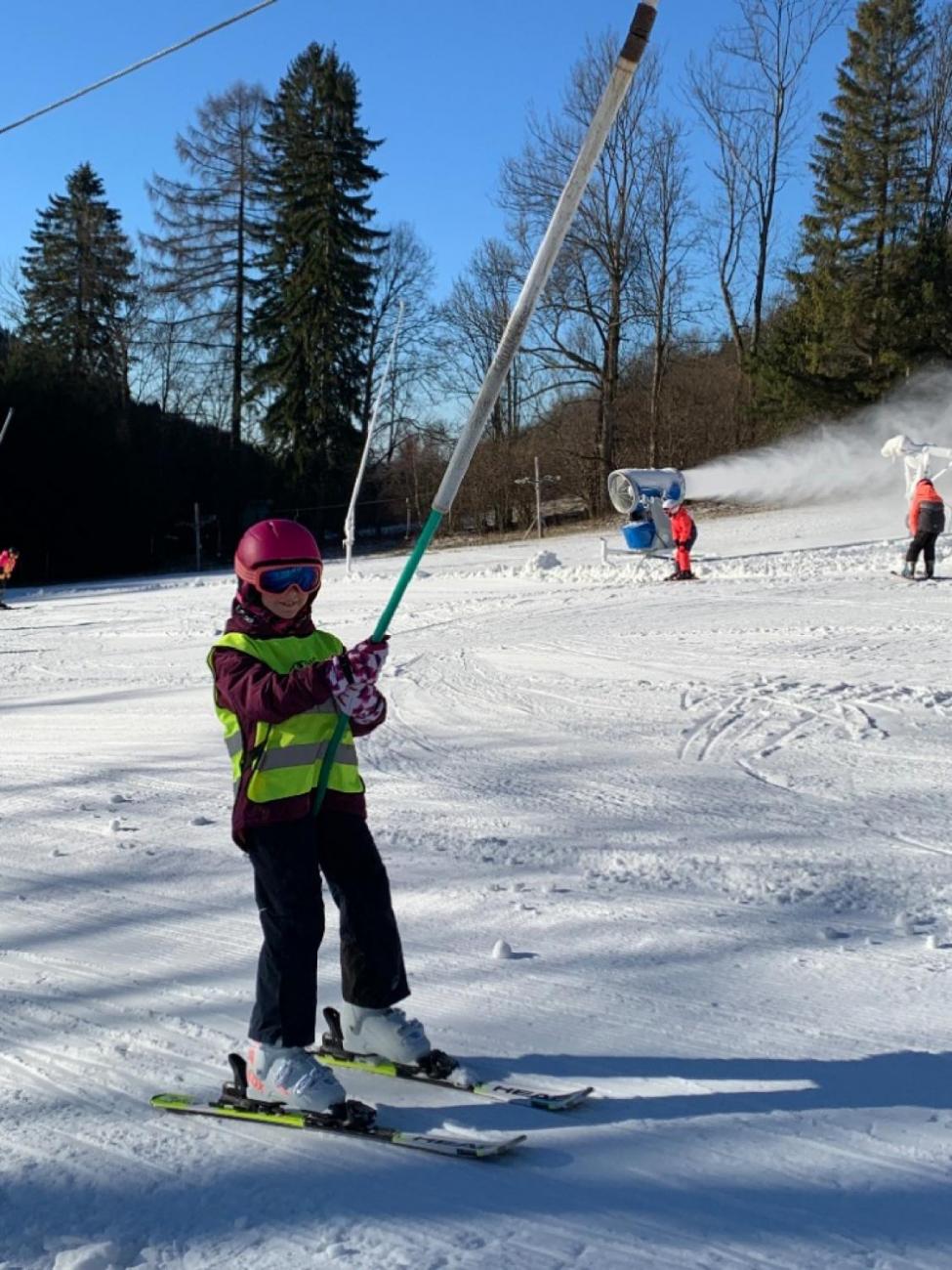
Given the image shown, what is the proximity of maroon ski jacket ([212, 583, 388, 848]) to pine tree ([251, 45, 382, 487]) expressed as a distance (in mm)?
42100

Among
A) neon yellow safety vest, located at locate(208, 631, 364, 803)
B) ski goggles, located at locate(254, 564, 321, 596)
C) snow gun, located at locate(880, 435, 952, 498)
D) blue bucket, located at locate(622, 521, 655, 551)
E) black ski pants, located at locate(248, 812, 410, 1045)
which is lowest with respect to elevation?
black ski pants, located at locate(248, 812, 410, 1045)

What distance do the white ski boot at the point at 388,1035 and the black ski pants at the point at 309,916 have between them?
0.15ft

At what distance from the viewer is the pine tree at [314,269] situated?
149 feet

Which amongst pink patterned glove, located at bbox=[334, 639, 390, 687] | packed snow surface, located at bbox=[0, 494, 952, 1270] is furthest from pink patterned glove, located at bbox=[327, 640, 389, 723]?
packed snow surface, located at bbox=[0, 494, 952, 1270]

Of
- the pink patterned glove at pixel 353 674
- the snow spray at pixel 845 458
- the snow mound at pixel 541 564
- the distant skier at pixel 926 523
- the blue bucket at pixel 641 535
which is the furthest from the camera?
the snow spray at pixel 845 458

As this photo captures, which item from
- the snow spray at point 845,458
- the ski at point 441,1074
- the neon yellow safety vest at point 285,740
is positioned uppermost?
the snow spray at point 845,458

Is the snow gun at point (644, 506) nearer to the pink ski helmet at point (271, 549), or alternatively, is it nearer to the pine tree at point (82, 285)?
the pink ski helmet at point (271, 549)

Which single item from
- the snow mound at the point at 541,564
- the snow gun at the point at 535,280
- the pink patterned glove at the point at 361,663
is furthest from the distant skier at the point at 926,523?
the pink patterned glove at the point at 361,663

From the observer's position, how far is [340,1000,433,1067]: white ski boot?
367 centimetres

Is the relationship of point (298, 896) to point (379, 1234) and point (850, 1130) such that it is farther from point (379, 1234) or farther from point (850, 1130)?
point (850, 1130)

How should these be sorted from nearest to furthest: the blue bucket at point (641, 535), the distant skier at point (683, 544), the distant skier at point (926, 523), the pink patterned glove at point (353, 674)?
the pink patterned glove at point (353, 674)
the distant skier at point (926, 523)
the distant skier at point (683, 544)
the blue bucket at point (641, 535)

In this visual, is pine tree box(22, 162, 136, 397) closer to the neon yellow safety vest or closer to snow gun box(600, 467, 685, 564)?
snow gun box(600, 467, 685, 564)

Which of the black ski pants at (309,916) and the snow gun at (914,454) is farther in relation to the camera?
the snow gun at (914,454)

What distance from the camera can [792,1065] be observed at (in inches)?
144
